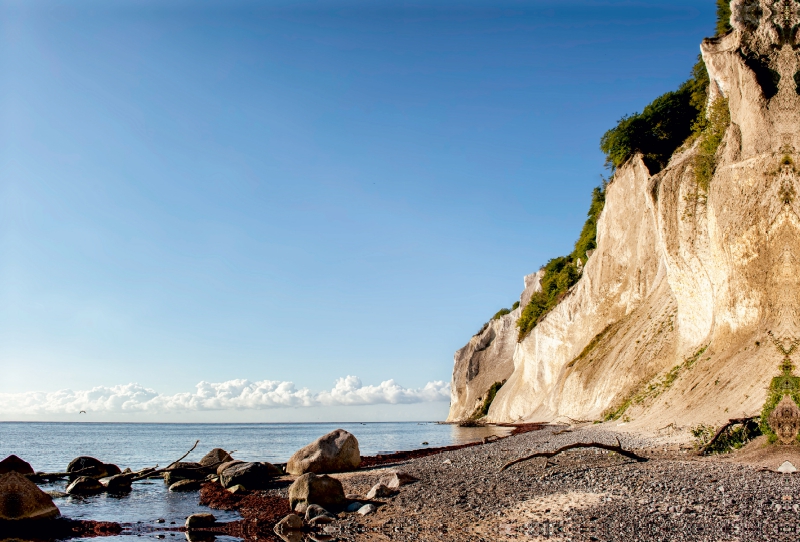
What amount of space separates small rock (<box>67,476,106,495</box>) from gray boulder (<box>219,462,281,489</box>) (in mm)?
4933

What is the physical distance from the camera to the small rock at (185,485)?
19469mm

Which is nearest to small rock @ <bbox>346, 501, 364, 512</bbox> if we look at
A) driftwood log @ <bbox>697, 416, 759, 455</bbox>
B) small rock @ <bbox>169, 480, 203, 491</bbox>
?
driftwood log @ <bbox>697, 416, 759, 455</bbox>

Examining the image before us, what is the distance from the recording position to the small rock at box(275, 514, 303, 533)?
11258 mm

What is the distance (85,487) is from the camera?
765 inches

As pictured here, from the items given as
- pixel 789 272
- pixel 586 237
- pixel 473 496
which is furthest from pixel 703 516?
pixel 586 237

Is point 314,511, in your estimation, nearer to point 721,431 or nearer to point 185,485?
point 185,485

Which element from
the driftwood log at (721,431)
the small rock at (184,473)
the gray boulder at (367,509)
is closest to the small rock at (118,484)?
the small rock at (184,473)

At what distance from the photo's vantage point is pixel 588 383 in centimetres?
3466

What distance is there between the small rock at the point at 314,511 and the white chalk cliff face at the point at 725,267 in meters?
13.7

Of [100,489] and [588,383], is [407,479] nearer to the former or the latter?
[100,489]

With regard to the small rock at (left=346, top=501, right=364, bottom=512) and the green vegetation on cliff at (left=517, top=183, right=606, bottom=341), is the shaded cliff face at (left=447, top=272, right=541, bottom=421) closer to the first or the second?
the green vegetation on cliff at (left=517, top=183, right=606, bottom=341)

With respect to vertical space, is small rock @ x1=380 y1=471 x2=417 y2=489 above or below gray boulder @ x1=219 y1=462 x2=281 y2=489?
above

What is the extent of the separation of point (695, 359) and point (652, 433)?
A: 5.93 m

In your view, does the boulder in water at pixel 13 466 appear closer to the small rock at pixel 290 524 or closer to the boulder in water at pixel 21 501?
the boulder in water at pixel 21 501
